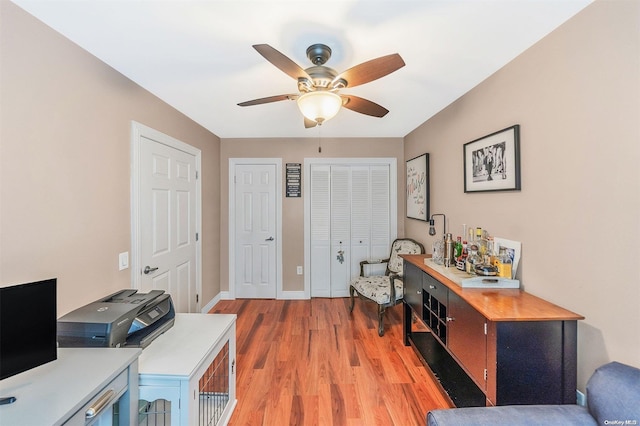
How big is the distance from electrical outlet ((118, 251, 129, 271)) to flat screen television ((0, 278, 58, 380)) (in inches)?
39.2

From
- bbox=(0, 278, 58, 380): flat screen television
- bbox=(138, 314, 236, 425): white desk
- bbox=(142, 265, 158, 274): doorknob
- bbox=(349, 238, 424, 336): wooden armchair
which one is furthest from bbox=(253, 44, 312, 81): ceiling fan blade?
bbox=(349, 238, 424, 336): wooden armchair

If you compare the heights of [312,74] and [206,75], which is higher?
[206,75]

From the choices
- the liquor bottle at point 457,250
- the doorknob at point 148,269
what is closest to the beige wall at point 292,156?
the doorknob at point 148,269

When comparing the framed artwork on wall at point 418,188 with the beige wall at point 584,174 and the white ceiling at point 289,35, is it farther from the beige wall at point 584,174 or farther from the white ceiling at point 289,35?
the beige wall at point 584,174

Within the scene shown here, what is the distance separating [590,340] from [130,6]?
2.79 metres

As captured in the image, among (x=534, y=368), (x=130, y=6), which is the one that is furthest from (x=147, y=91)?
(x=534, y=368)

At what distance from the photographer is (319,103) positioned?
1.60m

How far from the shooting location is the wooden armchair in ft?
9.42

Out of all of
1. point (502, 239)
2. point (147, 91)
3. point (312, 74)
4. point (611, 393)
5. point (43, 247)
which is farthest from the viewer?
point (147, 91)

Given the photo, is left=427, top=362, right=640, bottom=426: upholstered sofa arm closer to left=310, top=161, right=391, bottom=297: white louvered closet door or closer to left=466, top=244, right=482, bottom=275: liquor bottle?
left=466, top=244, right=482, bottom=275: liquor bottle

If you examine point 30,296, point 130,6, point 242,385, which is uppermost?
point 130,6

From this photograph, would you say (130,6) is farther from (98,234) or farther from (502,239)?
(502,239)

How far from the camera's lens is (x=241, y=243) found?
387 cm

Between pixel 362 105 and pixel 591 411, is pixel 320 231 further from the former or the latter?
pixel 591 411
